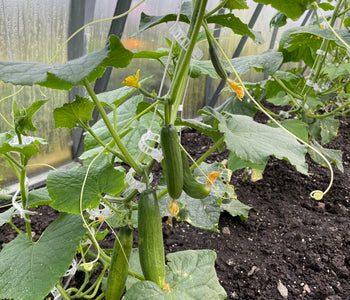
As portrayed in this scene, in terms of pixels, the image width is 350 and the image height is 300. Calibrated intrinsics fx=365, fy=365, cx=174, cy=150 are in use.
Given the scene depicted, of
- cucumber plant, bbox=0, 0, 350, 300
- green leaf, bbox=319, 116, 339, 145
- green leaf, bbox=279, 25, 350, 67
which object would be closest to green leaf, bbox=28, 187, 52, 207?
cucumber plant, bbox=0, 0, 350, 300

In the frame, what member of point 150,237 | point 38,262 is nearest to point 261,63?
point 150,237

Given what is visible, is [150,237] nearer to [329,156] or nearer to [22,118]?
[22,118]

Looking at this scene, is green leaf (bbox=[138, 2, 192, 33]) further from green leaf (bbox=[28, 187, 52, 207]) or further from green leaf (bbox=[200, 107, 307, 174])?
green leaf (bbox=[28, 187, 52, 207])

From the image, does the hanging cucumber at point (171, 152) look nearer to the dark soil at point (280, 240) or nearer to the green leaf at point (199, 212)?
the green leaf at point (199, 212)

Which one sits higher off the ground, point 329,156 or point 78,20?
point 78,20

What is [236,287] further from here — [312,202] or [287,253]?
[312,202]

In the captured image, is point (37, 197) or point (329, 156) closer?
point (37, 197)

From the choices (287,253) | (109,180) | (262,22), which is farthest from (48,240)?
(262,22)

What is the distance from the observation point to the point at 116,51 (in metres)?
0.62

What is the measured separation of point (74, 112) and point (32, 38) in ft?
4.09

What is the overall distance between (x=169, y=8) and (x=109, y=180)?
1940mm

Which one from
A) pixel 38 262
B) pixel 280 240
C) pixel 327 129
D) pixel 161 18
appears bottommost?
pixel 280 240

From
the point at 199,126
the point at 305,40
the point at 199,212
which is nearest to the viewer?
the point at 199,126

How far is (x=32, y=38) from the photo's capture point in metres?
1.86
